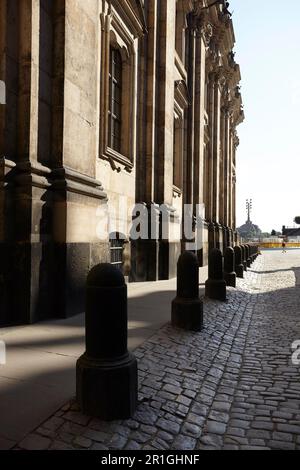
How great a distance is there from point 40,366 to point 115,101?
25.7ft

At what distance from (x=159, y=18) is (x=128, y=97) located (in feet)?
11.6

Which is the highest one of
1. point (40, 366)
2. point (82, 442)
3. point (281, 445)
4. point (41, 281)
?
point (41, 281)

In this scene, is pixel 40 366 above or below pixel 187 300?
below

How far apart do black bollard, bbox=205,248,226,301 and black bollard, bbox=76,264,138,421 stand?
5305 millimetres

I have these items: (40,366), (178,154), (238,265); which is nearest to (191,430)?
(40,366)

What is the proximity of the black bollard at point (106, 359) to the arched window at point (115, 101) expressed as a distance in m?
7.14

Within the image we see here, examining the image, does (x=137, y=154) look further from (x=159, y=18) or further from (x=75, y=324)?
(x=75, y=324)

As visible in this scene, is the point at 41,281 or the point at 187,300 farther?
the point at 187,300

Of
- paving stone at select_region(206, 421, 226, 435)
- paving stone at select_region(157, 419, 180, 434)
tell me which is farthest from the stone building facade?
paving stone at select_region(206, 421, 226, 435)

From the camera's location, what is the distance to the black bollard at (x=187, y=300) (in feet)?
17.6

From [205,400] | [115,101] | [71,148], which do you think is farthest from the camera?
[115,101]

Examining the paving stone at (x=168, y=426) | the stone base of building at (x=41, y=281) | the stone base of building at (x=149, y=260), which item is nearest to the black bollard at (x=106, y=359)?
the paving stone at (x=168, y=426)

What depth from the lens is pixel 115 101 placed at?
32.2 ft

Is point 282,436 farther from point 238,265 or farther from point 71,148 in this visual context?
point 238,265
